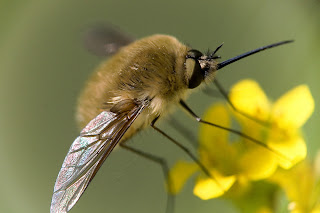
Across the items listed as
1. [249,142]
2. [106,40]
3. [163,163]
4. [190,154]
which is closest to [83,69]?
[106,40]

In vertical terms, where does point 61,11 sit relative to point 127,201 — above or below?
above

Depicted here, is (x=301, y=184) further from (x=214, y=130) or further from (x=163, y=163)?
(x=163, y=163)

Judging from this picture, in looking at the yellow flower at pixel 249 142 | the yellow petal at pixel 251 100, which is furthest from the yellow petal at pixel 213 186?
the yellow petal at pixel 251 100

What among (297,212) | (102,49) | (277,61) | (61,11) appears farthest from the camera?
(61,11)

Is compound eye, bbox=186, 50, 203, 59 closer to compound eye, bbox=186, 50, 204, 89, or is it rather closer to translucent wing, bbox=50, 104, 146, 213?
compound eye, bbox=186, 50, 204, 89

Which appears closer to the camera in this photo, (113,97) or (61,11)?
(113,97)

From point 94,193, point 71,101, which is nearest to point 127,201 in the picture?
point 94,193

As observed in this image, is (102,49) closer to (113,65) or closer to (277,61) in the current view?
(113,65)
